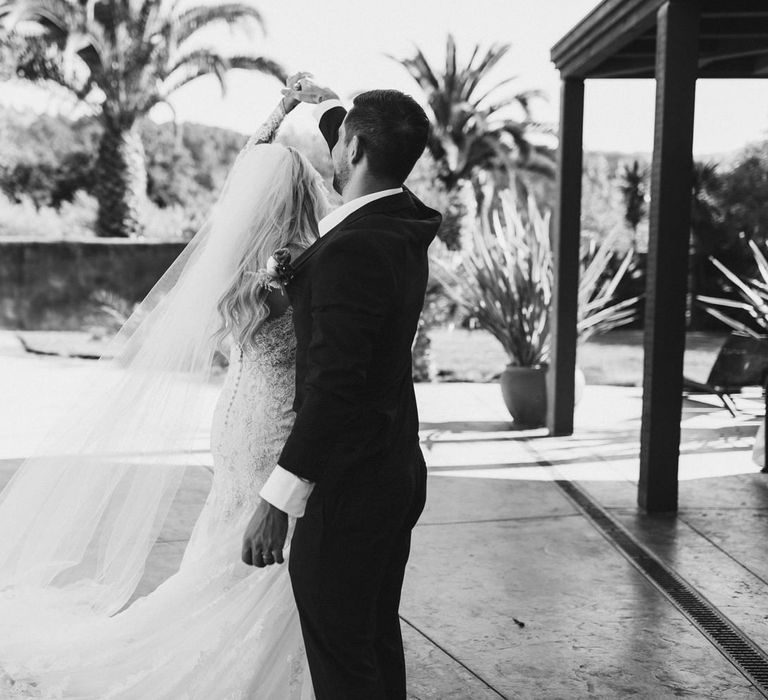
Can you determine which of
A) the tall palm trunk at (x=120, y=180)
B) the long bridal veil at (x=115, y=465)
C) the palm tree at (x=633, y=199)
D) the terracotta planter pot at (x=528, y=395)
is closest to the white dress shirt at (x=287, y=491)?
the long bridal veil at (x=115, y=465)

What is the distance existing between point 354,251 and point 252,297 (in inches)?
31.2

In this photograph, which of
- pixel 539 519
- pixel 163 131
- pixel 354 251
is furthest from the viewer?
pixel 163 131

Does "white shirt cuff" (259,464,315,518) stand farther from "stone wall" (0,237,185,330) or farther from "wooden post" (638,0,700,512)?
"stone wall" (0,237,185,330)

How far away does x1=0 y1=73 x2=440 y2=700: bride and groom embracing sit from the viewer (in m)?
2.08

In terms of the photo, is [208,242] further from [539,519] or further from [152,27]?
[152,27]

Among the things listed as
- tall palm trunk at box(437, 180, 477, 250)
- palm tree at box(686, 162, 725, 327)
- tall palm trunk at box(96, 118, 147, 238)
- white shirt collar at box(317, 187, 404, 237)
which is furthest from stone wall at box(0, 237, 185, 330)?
white shirt collar at box(317, 187, 404, 237)

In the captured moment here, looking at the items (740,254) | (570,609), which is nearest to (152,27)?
(740,254)

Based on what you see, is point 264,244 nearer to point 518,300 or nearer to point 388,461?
point 388,461

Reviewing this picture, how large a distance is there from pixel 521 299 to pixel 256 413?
5.91 meters

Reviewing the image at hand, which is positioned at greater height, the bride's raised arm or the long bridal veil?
the bride's raised arm

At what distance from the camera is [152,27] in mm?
17594

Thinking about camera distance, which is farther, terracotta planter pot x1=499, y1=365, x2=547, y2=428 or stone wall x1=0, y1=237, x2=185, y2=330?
stone wall x1=0, y1=237, x2=185, y2=330

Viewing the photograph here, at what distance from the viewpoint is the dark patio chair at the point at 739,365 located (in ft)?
27.3

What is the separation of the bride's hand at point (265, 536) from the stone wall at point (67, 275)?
14.9 m
